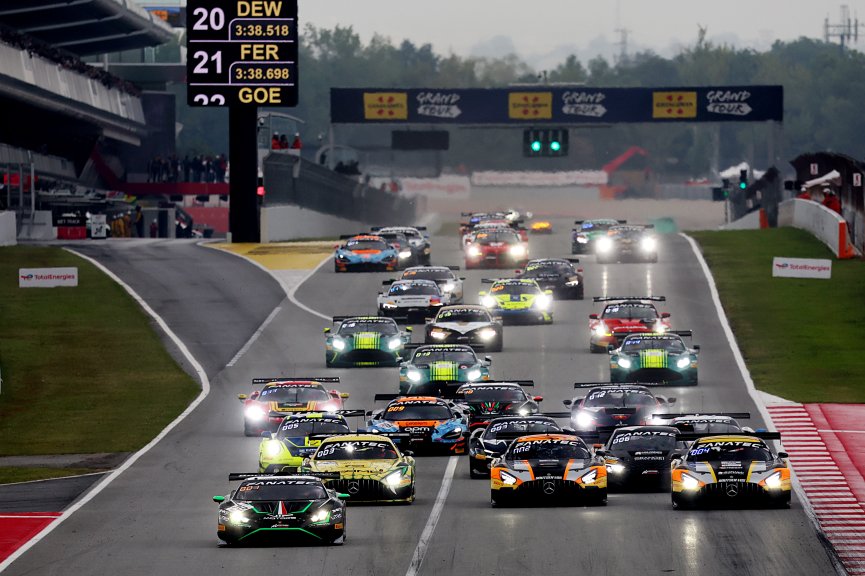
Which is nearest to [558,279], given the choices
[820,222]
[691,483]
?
[820,222]

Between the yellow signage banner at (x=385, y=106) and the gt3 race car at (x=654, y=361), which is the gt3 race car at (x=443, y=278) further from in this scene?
the yellow signage banner at (x=385, y=106)

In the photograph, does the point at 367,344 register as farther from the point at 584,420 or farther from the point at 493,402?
the point at 584,420

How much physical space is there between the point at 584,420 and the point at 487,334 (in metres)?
15.0

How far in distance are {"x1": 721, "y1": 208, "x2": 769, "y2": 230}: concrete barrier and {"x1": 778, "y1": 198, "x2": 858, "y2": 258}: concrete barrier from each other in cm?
222

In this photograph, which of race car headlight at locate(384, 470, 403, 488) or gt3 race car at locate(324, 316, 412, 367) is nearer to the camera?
race car headlight at locate(384, 470, 403, 488)

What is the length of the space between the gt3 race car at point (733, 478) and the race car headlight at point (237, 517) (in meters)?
7.73

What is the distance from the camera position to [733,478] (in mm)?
30672

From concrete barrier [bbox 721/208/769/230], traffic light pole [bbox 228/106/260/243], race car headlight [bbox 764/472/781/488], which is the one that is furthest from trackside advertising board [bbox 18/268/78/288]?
concrete barrier [bbox 721/208/769/230]

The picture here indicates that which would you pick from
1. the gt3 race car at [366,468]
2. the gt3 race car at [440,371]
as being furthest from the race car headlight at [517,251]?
the gt3 race car at [366,468]

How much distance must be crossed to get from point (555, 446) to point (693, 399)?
1519cm

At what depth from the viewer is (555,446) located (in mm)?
31656

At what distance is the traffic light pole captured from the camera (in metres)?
84.4

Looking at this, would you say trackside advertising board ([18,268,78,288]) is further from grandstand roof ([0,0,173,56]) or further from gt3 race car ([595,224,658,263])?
grandstand roof ([0,0,173,56])

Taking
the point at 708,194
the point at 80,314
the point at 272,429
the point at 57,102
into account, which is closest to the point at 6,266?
the point at 80,314
